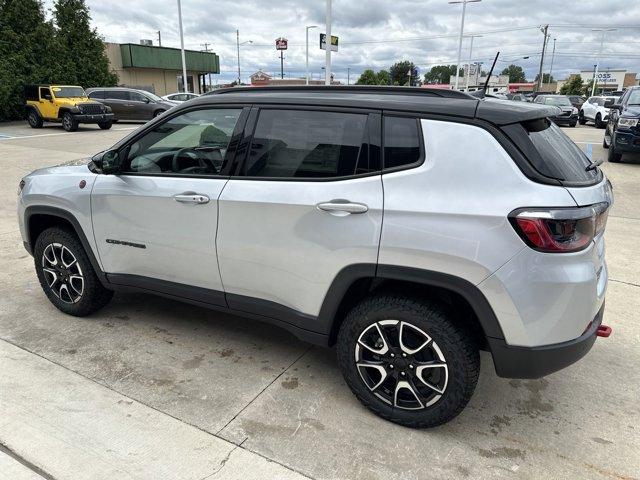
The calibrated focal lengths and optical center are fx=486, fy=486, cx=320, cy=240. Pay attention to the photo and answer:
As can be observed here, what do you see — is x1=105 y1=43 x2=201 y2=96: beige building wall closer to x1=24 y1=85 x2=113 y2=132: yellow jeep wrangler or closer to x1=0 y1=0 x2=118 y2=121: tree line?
x1=0 y1=0 x2=118 y2=121: tree line

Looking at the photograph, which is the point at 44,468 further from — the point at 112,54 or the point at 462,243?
the point at 112,54

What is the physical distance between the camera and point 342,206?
2.49 m

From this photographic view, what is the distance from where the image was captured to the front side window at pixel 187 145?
305cm

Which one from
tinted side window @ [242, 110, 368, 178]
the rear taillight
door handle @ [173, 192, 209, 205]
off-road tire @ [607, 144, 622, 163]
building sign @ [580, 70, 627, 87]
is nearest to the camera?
the rear taillight

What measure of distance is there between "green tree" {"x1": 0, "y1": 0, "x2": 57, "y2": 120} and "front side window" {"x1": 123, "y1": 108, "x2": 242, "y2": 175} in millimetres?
24569

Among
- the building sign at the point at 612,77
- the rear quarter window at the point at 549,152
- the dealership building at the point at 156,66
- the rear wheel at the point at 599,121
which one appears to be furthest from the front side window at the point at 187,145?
the building sign at the point at 612,77

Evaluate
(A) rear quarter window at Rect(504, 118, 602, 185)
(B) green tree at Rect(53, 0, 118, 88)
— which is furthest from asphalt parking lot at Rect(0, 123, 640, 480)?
(B) green tree at Rect(53, 0, 118, 88)

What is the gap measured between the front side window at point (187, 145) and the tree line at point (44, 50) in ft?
80.6

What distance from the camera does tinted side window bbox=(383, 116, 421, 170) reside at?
7.96 feet

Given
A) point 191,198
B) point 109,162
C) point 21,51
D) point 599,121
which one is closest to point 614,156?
point 191,198

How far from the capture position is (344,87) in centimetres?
290

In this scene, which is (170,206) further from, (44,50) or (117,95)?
(44,50)

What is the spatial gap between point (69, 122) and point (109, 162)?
18.8 meters

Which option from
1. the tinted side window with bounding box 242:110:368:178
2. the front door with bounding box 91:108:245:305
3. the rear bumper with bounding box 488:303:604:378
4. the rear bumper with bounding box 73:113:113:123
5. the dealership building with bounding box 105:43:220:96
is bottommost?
the rear bumper with bounding box 73:113:113:123
